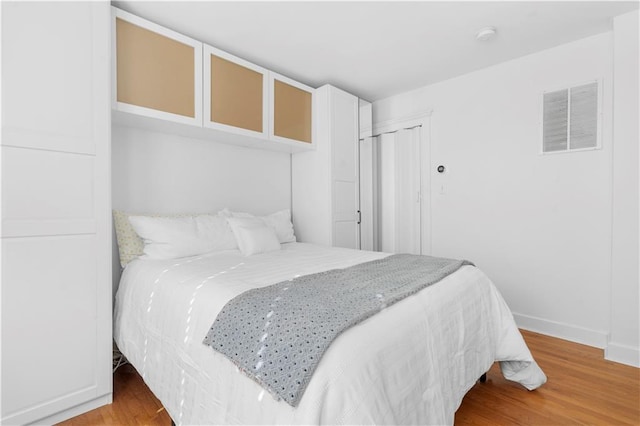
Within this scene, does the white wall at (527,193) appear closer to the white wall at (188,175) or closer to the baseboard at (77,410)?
the white wall at (188,175)

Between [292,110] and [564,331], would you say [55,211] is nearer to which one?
[292,110]

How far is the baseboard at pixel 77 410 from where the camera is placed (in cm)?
160

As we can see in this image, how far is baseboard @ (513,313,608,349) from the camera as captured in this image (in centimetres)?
245

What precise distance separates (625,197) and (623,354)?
3.64 feet

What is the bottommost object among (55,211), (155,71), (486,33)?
(55,211)

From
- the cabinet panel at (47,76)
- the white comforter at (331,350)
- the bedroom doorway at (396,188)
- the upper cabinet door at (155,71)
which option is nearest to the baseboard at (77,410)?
the white comforter at (331,350)

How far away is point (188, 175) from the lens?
8.80ft

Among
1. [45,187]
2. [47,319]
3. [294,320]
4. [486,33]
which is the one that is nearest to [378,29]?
[486,33]

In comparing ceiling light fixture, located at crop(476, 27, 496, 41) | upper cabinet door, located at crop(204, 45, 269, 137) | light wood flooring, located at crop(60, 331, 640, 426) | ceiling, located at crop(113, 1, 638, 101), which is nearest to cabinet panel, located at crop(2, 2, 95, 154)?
ceiling, located at crop(113, 1, 638, 101)

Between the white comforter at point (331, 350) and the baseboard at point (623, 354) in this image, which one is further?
the baseboard at point (623, 354)

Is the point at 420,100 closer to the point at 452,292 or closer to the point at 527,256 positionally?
the point at 527,256

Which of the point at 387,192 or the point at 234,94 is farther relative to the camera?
the point at 387,192

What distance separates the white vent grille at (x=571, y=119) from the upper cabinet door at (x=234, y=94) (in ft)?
8.09

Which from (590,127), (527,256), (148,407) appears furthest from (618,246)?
(148,407)
